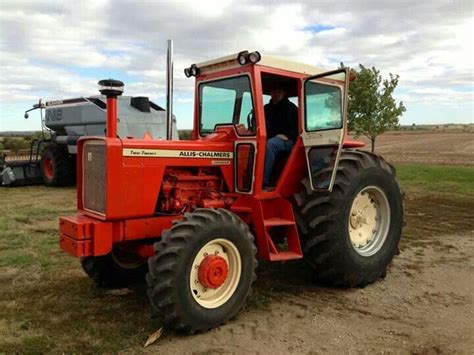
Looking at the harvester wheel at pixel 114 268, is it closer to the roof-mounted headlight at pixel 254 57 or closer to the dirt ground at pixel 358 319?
the dirt ground at pixel 358 319

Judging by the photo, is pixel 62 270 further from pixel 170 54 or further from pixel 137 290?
pixel 170 54

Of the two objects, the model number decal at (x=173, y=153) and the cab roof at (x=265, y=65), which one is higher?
the cab roof at (x=265, y=65)

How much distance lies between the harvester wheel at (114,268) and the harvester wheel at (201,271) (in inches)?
52.2

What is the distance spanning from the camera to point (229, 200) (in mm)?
5395

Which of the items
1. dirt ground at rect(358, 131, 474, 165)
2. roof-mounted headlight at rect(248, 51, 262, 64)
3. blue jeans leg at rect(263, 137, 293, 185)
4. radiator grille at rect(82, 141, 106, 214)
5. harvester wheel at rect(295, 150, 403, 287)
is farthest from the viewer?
dirt ground at rect(358, 131, 474, 165)

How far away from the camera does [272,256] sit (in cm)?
511

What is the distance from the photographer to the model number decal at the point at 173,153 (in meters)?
4.70

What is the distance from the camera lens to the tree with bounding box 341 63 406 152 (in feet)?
56.0

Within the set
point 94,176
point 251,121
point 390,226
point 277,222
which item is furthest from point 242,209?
point 390,226

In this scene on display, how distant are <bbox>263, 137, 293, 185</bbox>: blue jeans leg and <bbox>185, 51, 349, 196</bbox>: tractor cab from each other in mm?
83

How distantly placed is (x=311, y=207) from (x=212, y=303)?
4.99 ft

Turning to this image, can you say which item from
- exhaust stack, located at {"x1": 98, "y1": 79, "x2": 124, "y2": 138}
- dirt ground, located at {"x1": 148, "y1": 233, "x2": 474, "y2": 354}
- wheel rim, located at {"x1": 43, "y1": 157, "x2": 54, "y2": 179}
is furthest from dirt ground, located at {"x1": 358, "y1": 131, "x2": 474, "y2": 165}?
exhaust stack, located at {"x1": 98, "y1": 79, "x2": 124, "y2": 138}

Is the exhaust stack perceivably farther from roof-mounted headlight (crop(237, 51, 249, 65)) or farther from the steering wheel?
A: the steering wheel

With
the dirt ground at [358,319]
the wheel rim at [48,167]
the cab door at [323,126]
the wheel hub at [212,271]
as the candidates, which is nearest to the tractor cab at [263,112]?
the cab door at [323,126]
